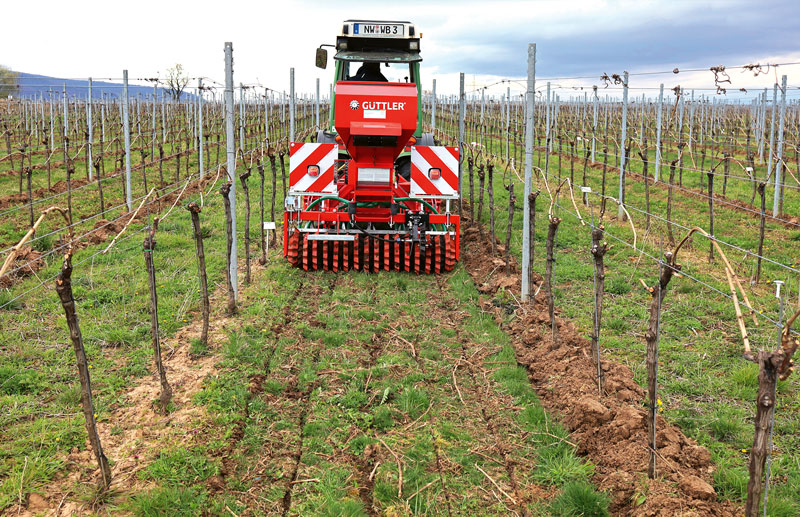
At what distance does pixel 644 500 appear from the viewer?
3410mm

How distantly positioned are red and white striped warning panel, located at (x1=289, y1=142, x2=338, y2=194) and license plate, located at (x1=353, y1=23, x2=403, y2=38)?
1559 millimetres

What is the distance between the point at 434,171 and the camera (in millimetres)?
8891

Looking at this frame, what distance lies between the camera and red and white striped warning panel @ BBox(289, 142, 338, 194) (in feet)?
28.9

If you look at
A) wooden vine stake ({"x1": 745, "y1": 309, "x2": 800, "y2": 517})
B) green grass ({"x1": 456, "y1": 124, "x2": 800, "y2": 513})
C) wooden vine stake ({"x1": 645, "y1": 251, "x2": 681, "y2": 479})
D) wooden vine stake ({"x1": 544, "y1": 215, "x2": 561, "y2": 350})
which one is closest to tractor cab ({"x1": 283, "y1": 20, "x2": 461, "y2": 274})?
green grass ({"x1": 456, "y1": 124, "x2": 800, "y2": 513})

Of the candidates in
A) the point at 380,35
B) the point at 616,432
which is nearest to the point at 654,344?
the point at 616,432

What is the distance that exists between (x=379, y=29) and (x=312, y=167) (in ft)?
6.69

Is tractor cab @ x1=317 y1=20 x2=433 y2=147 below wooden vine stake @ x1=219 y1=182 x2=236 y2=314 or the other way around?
the other way around

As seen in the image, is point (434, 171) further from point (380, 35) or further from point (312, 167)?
point (380, 35)

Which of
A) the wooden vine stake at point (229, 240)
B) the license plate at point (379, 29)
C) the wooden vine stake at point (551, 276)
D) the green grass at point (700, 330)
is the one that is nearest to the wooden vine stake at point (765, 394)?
the green grass at point (700, 330)

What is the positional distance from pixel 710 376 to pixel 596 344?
1.12 metres

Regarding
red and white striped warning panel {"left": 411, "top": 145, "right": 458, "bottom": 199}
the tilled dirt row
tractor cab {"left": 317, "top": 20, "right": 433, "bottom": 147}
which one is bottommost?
the tilled dirt row

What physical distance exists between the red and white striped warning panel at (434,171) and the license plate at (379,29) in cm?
153

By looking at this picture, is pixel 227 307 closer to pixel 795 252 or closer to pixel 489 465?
pixel 489 465

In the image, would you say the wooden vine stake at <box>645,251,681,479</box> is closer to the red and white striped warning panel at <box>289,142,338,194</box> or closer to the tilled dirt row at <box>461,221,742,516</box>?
the tilled dirt row at <box>461,221,742,516</box>
